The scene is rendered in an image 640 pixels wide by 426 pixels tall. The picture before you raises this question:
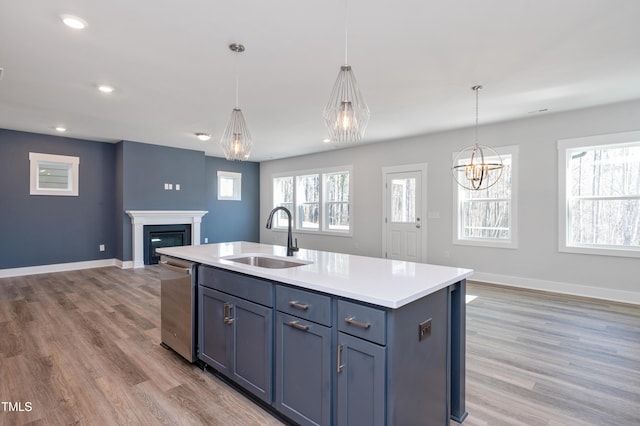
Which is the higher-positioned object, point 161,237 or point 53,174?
point 53,174

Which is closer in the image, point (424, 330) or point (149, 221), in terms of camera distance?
point (424, 330)

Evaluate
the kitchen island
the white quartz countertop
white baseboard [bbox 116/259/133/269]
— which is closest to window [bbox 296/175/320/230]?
white baseboard [bbox 116/259/133/269]

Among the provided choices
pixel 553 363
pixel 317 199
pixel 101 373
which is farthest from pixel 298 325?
pixel 317 199

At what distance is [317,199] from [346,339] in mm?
6723

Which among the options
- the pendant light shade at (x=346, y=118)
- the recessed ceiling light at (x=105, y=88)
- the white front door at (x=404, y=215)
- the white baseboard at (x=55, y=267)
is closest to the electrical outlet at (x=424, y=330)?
the pendant light shade at (x=346, y=118)

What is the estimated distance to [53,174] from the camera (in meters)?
6.22

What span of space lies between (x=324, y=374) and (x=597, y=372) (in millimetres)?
2295

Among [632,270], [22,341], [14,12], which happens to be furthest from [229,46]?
[632,270]

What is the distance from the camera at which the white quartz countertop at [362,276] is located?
57.0 inches

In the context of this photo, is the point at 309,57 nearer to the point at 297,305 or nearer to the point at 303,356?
the point at 297,305

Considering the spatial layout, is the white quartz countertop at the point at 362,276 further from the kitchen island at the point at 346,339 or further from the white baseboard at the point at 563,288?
the white baseboard at the point at 563,288

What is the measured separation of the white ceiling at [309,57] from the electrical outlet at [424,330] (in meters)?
2.05

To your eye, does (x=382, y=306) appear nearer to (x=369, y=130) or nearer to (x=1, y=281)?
(x=369, y=130)

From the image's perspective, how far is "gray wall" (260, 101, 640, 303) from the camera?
435 centimetres
